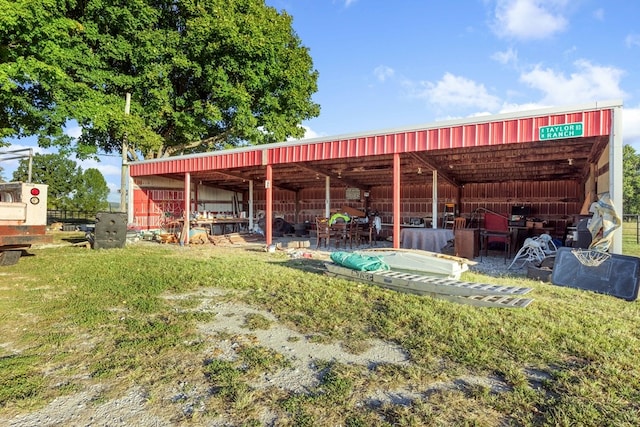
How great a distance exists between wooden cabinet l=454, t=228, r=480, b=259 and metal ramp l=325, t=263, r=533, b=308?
3.96m

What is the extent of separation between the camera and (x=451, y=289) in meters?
4.35

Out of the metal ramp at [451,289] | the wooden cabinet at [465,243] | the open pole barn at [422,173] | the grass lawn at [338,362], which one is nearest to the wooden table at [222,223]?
the open pole barn at [422,173]

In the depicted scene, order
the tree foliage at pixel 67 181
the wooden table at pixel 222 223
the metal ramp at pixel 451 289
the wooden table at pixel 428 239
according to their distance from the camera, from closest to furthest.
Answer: the metal ramp at pixel 451 289
the wooden table at pixel 428 239
the wooden table at pixel 222 223
the tree foliage at pixel 67 181

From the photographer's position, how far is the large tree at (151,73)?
12.5m

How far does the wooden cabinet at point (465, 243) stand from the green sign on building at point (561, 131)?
9.44 feet

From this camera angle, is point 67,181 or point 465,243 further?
point 67,181

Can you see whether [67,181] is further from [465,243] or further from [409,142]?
[465,243]

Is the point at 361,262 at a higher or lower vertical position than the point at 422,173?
lower

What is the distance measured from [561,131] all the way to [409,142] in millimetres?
→ 2824

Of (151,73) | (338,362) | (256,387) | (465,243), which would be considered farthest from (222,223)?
(256,387)

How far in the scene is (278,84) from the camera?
62.7ft

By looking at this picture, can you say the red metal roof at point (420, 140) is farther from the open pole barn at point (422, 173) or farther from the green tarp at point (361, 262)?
the green tarp at point (361, 262)

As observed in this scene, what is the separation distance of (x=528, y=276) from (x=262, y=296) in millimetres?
4595

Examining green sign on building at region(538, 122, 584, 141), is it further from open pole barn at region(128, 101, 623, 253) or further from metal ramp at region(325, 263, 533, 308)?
metal ramp at region(325, 263, 533, 308)
